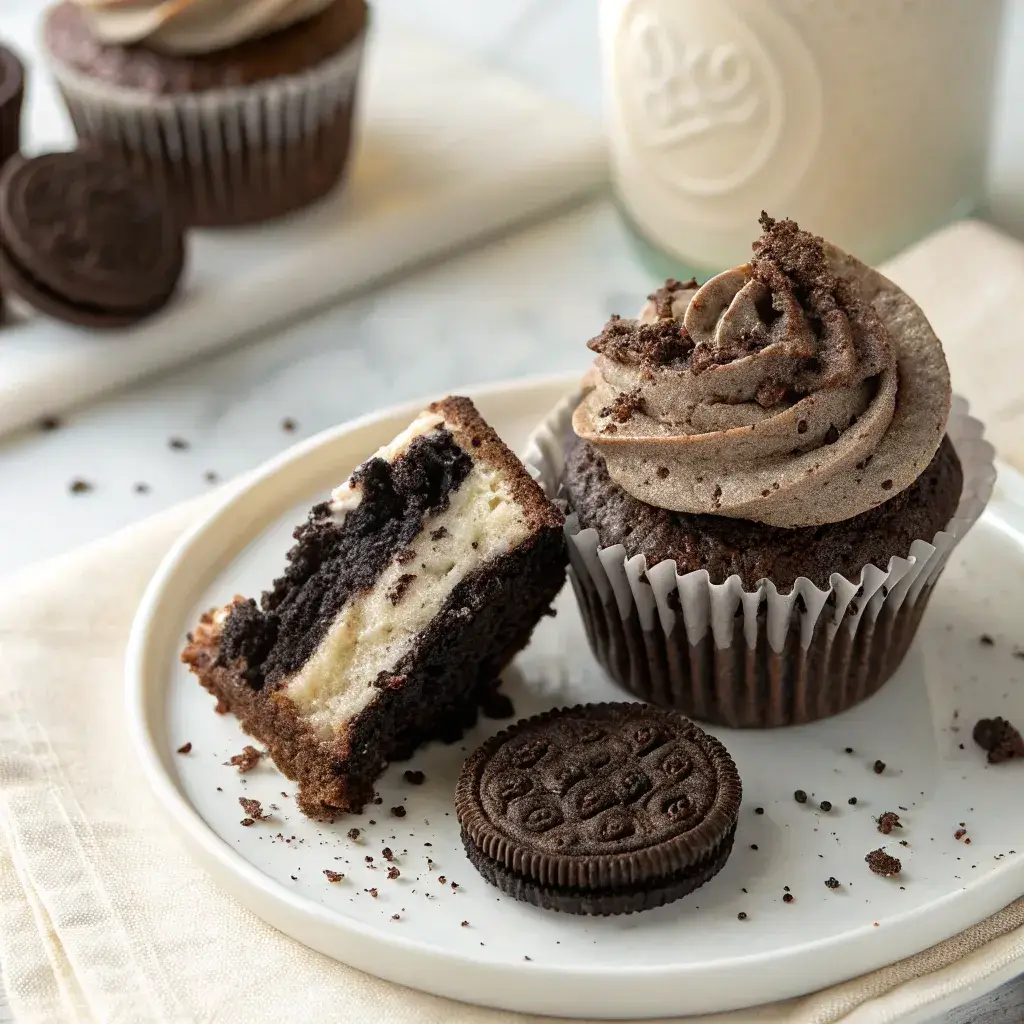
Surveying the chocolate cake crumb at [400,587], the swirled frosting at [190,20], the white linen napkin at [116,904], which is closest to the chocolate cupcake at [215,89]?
the swirled frosting at [190,20]

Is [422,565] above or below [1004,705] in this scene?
above

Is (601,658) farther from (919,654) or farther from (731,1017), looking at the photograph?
(731,1017)

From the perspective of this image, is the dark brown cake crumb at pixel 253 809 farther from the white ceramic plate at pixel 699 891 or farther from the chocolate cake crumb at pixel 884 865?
the chocolate cake crumb at pixel 884 865

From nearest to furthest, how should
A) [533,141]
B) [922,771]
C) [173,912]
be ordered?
[173,912] → [922,771] → [533,141]

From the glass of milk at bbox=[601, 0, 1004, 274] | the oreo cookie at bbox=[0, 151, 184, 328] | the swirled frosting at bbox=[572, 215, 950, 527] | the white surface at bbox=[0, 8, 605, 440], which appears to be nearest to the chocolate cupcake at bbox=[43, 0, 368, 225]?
the white surface at bbox=[0, 8, 605, 440]

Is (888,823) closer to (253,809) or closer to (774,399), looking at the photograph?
(774,399)

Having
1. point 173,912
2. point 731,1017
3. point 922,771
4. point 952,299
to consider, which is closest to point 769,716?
point 922,771

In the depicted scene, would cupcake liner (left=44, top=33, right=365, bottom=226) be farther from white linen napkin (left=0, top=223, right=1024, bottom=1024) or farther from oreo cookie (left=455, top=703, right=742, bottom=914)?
oreo cookie (left=455, top=703, right=742, bottom=914)

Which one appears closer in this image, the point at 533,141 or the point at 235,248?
the point at 235,248
